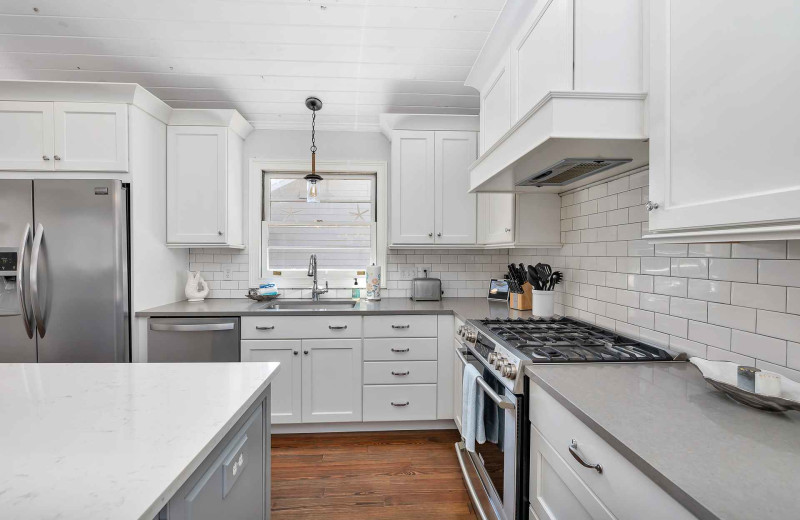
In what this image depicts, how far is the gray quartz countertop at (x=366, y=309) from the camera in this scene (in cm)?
238

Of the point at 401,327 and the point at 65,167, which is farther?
the point at 401,327

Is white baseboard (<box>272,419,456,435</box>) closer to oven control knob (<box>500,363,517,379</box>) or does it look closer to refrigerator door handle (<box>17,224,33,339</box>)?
oven control knob (<box>500,363,517,379</box>)

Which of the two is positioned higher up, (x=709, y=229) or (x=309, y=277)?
(x=709, y=229)

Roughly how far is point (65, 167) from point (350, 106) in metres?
1.90

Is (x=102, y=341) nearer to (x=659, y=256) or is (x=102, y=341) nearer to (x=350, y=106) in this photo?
(x=350, y=106)

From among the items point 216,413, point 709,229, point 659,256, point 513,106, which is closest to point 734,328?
point 659,256

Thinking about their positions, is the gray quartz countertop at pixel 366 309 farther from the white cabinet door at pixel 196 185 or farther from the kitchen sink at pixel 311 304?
the white cabinet door at pixel 196 185

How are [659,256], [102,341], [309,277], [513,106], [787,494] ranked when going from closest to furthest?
[787,494]
[659,256]
[513,106]
[102,341]
[309,277]

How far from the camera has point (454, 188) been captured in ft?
9.46

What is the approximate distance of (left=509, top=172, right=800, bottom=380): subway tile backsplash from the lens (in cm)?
106

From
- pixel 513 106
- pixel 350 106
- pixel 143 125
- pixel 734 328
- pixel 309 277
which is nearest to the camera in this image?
pixel 734 328

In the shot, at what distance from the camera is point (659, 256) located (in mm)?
1521

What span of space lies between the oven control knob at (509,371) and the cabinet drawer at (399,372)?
1.25 meters

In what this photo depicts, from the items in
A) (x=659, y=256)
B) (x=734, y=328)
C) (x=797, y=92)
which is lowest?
(x=734, y=328)
